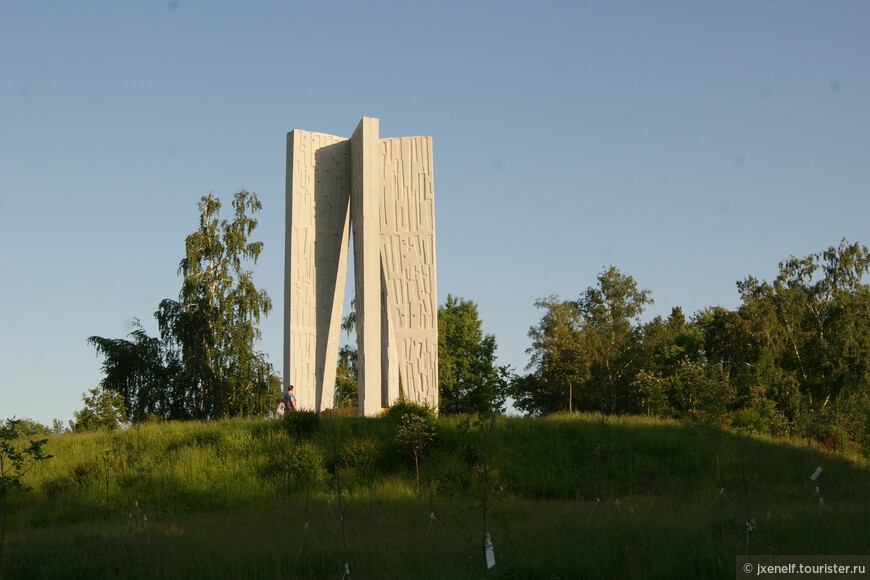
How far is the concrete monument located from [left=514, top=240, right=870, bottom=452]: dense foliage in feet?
26.8

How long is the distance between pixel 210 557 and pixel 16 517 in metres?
7.33

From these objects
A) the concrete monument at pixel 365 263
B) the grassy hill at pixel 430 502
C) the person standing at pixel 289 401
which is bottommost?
the grassy hill at pixel 430 502

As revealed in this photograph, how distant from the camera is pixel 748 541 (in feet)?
27.3

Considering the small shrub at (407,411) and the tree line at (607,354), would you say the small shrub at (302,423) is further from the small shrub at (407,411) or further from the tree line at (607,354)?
the tree line at (607,354)

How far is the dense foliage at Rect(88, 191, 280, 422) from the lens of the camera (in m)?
26.5

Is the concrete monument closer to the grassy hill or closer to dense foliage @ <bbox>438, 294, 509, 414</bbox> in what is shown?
the grassy hill

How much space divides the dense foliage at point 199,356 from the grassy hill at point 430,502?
24.6 ft

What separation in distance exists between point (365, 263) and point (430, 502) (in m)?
8.42

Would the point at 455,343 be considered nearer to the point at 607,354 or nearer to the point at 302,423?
the point at 607,354

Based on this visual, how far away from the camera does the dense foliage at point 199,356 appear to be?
86.8ft

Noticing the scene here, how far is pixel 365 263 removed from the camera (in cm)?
1923

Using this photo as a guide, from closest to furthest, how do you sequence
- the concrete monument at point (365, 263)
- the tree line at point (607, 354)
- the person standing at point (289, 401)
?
the person standing at point (289, 401) → the concrete monument at point (365, 263) → the tree line at point (607, 354)

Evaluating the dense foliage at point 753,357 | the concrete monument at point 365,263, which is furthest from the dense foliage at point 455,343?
the concrete monument at point 365,263

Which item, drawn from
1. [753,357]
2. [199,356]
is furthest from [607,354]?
[199,356]
